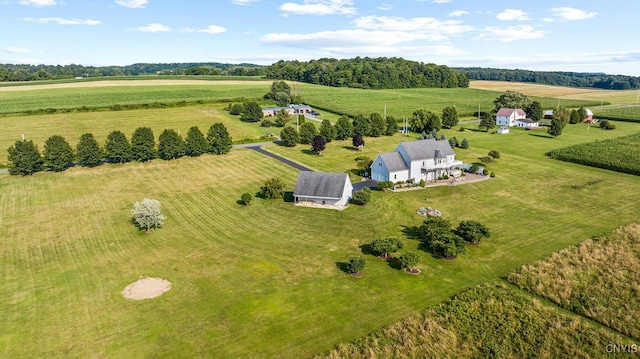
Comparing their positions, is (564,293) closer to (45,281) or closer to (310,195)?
(310,195)

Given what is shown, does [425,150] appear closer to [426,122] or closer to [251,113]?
[426,122]

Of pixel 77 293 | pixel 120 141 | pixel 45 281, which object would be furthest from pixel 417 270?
pixel 120 141

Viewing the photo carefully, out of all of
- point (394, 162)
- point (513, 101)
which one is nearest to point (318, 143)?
point (394, 162)

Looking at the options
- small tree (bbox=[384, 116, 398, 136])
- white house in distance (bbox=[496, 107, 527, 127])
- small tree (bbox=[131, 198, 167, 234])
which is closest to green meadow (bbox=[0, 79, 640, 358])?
small tree (bbox=[131, 198, 167, 234])

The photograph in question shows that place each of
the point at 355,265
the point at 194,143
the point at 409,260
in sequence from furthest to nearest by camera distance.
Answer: the point at 194,143 → the point at 409,260 → the point at 355,265

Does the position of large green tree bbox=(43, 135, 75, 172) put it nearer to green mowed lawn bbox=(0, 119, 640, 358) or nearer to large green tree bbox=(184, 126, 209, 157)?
green mowed lawn bbox=(0, 119, 640, 358)

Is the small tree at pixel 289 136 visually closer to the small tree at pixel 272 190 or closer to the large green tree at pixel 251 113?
the large green tree at pixel 251 113

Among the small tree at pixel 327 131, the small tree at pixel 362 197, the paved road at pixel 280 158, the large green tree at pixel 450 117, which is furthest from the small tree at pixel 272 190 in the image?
the large green tree at pixel 450 117
